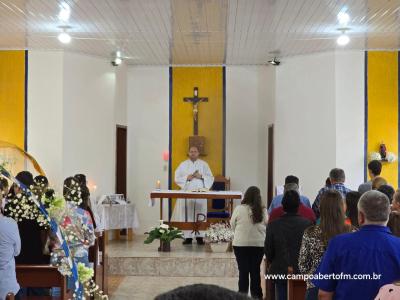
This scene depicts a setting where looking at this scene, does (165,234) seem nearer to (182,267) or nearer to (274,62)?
(182,267)

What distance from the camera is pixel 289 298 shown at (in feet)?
18.0

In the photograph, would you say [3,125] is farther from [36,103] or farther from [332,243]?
[332,243]

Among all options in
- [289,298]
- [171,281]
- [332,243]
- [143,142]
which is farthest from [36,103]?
[332,243]

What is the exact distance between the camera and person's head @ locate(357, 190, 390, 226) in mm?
3639

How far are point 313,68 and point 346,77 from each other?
26.6 inches

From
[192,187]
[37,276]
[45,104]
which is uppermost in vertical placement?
[45,104]

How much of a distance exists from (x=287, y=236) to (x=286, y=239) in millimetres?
25

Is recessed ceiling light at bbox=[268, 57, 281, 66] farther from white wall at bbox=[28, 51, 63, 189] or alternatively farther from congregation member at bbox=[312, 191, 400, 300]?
congregation member at bbox=[312, 191, 400, 300]

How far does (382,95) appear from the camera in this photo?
39.3 ft

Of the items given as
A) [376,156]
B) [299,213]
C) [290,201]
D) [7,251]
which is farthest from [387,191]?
[376,156]

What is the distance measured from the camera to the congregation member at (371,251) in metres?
3.64

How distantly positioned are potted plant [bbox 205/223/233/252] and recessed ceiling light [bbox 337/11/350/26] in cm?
356

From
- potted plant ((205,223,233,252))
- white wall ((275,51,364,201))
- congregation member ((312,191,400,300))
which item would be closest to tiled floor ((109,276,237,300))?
potted plant ((205,223,233,252))

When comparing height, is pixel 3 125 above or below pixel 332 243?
above
